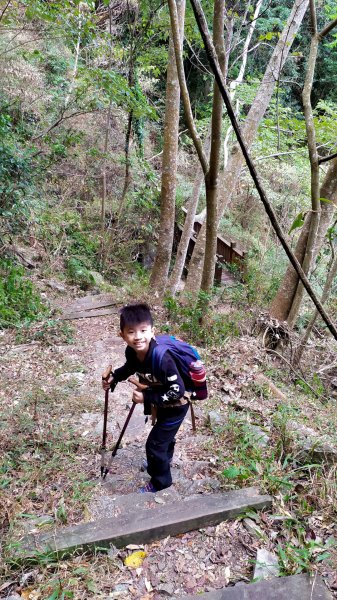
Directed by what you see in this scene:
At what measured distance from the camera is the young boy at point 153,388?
93.8 inches

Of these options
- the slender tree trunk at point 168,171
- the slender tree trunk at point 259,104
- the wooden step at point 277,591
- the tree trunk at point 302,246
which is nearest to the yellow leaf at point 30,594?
the wooden step at point 277,591

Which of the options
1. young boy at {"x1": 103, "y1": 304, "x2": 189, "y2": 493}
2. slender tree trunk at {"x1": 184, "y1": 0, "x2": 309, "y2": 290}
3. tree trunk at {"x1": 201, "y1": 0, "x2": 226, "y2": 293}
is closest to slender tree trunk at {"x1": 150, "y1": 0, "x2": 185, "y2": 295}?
slender tree trunk at {"x1": 184, "y1": 0, "x2": 309, "y2": 290}

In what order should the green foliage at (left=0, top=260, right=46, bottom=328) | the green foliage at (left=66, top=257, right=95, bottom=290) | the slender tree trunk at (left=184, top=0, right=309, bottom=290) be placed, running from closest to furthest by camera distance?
1. the green foliage at (left=0, top=260, right=46, bottom=328)
2. the slender tree trunk at (left=184, top=0, right=309, bottom=290)
3. the green foliage at (left=66, top=257, right=95, bottom=290)

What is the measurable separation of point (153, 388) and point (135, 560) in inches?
38.0

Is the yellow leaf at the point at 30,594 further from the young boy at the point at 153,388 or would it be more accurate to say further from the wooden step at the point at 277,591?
the young boy at the point at 153,388

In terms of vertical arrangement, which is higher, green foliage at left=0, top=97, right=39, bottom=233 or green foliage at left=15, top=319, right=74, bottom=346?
green foliage at left=0, top=97, right=39, bottom=233

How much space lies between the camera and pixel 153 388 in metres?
2.49

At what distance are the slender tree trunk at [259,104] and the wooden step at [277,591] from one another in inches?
219

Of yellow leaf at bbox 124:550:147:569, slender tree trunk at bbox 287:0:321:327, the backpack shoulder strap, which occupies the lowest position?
yellow leaf at bbox 124:550:147:569

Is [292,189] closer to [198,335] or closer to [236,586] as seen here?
[198,335]

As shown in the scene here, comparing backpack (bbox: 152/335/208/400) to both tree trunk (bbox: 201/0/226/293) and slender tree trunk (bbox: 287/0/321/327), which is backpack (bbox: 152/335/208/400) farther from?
tree trunk (bbox: 201/0/226/293)

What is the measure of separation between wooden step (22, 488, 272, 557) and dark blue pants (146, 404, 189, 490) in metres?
0.24

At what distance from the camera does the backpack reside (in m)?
2.46

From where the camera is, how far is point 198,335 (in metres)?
5.58
